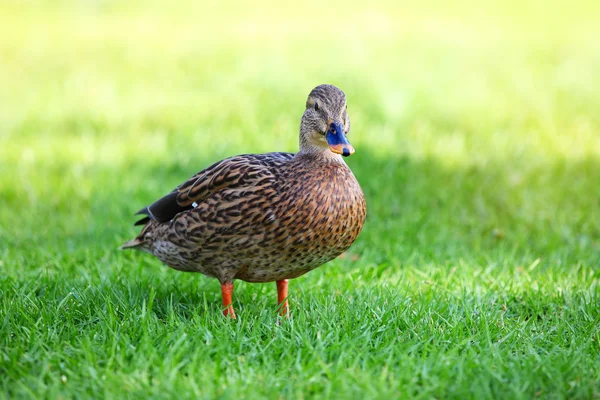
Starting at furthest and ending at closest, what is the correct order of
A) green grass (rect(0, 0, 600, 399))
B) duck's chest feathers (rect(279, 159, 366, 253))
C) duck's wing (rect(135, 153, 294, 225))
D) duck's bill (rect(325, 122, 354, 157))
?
duck's wing (rect(135, 153, 294, 225))
duck's chest feathers (rect(279, 159, 366, 253))
duck's bill (rect(325, 122, 354, 157))
green grass (rect(0, 0, 600, 399))

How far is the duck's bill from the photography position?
354cm

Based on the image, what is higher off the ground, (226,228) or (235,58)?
(235,58)

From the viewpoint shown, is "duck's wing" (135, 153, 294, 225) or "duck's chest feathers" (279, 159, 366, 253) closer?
"duck's chest feathers" (279, 159, 366, 253)

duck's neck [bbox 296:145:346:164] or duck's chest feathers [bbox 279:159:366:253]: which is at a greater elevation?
duck's neck [bbox 296:145:346:164]

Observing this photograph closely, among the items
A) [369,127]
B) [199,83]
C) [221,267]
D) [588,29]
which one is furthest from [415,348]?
[588,29]

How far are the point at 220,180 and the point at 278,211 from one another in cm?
45

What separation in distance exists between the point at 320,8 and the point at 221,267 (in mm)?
11918

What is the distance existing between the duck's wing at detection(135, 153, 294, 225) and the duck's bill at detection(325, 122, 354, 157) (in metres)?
0.39

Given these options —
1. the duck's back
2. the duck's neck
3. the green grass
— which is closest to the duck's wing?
the duck's back

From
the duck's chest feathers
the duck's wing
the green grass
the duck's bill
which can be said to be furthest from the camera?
the duck's wing

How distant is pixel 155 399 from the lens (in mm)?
2875

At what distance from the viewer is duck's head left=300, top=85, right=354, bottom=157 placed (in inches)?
145

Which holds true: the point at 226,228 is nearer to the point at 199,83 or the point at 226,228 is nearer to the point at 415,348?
the point at 415,348

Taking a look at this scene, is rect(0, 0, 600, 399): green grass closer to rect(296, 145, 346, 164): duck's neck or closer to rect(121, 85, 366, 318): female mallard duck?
rect(121, 85, 366, 318): female mallard duck
